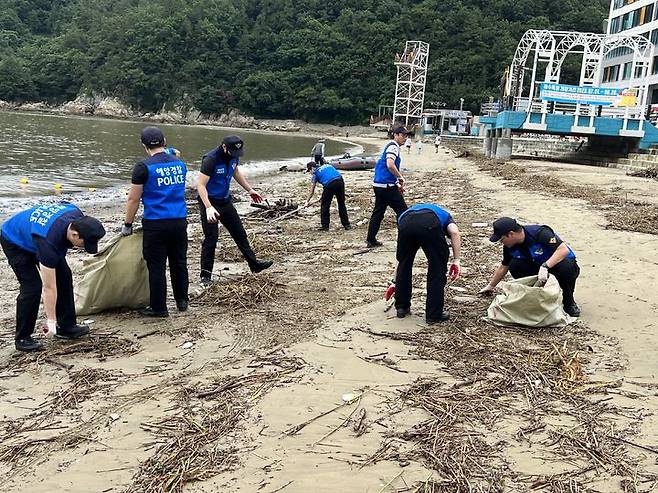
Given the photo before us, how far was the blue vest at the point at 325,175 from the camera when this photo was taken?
10000mm

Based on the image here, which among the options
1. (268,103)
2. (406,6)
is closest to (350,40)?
(406,6)

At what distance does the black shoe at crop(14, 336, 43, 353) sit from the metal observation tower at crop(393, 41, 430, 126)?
74682 mm

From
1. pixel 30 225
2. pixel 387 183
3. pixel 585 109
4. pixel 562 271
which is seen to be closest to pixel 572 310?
pixel 562 271

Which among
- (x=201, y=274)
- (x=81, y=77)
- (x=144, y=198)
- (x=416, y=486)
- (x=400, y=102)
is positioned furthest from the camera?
(x=81, y=77)

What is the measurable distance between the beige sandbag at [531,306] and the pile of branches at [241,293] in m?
2.36

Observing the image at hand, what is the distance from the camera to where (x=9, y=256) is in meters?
4.50

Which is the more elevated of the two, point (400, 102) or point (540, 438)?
point (400, 102)

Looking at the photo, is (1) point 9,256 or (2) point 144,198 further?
(2) point 144,198

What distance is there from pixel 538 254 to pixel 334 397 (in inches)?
101

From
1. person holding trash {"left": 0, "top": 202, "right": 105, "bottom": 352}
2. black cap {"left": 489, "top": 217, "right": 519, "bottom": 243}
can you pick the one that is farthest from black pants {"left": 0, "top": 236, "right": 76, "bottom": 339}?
black cap {"left": 489, "top": 217, "right": 519, "bottom": 243}

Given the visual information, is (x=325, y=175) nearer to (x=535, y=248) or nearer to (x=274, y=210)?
(x=274, y=210)

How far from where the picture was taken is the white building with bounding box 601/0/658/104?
148ft

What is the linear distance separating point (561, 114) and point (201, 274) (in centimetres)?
2184

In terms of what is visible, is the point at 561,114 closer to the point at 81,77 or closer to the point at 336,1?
the point at 336,1
